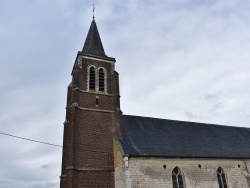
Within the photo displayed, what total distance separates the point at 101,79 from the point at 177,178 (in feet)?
32.3

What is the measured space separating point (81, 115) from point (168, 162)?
7033 mm

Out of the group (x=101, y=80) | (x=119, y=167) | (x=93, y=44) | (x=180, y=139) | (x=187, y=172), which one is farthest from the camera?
(x=93, y=44)

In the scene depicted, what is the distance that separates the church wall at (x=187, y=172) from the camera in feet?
48.3

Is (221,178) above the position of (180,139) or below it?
below

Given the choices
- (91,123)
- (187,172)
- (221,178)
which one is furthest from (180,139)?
(91,123)

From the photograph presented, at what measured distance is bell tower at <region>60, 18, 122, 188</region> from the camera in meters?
15.4

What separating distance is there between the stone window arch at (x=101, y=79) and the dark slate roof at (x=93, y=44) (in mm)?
1555

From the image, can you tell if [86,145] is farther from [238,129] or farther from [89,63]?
[238,129]

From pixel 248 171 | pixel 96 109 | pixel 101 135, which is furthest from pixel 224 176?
pixel 96 109

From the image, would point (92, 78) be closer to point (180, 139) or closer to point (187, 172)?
point (180, 139)

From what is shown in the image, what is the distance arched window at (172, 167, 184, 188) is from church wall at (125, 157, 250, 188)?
247mm

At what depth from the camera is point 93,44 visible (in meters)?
22.7

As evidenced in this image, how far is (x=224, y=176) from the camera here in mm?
17266

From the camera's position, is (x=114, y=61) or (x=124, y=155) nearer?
(x=124, y=155)
